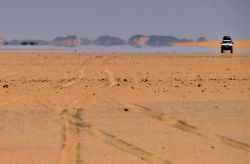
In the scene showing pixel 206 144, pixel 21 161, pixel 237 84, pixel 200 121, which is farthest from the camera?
pixel 237 84

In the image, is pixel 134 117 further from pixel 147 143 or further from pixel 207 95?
pixel 207 95

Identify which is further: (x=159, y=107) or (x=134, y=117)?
(x=159, y=107)

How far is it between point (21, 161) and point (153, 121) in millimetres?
4207

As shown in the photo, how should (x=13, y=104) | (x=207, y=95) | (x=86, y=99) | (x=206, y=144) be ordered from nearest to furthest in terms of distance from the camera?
(x=206, y=144) < (x=13, y=104) < (x=86, y=99) < (x=207, y=95)

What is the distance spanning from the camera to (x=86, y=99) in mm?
16594

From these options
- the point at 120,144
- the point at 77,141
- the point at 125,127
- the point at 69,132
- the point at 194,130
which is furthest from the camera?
the point at 125,127

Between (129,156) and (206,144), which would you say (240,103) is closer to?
(206,144)

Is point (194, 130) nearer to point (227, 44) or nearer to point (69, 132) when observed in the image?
point (69, 132)

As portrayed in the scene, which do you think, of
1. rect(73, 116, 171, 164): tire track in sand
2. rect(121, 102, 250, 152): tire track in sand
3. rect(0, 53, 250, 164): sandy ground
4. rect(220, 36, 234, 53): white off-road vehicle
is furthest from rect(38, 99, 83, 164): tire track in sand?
rect(220, 36, 234, 53): white off-road vehicle

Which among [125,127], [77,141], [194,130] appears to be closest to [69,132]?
[77,141]

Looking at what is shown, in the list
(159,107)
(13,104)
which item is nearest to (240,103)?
(159,107)

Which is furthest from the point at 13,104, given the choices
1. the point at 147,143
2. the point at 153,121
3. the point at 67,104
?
the point at 147,143

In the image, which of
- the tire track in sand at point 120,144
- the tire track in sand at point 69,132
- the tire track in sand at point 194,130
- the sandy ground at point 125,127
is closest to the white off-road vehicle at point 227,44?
the sandy ground at point 125,127

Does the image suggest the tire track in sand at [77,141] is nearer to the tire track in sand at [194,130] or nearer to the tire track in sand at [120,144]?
the tire track in sand at [120,144]
